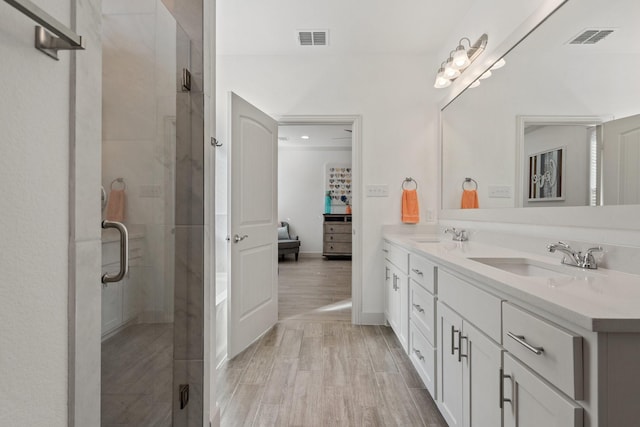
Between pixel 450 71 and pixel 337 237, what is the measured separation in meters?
4.84

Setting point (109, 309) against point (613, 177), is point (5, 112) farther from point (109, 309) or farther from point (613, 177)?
point (613, 177)

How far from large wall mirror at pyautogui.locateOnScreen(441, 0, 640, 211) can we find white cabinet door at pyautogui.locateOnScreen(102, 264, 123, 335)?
1811mm

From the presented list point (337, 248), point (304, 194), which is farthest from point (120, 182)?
point (304, 194)

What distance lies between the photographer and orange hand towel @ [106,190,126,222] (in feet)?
3.17

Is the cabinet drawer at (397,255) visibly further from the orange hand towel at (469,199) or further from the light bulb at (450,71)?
the light bulb at (450,71)

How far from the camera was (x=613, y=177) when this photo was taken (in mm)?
1238

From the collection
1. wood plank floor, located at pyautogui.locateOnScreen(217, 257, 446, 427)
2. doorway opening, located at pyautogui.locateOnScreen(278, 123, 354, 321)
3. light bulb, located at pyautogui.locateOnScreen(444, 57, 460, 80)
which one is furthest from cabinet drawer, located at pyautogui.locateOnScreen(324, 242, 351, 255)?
light bulb, located at pyautogui.locateOnScreen(444, 57, 460, 80)

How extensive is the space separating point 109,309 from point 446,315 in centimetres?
139

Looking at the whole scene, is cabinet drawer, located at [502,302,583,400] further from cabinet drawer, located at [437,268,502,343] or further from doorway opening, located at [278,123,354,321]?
doorway opening, located at [278,123,354,321]

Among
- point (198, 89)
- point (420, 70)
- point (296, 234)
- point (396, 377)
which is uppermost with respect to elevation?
point (420, 70)

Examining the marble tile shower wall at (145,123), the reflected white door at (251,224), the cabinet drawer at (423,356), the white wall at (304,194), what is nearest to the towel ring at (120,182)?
the marble tile shower wall at (145,123)

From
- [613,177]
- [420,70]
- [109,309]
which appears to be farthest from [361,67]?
[109,309]

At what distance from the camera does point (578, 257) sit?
1.30 metres

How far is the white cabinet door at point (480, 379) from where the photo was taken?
42.1 inches
